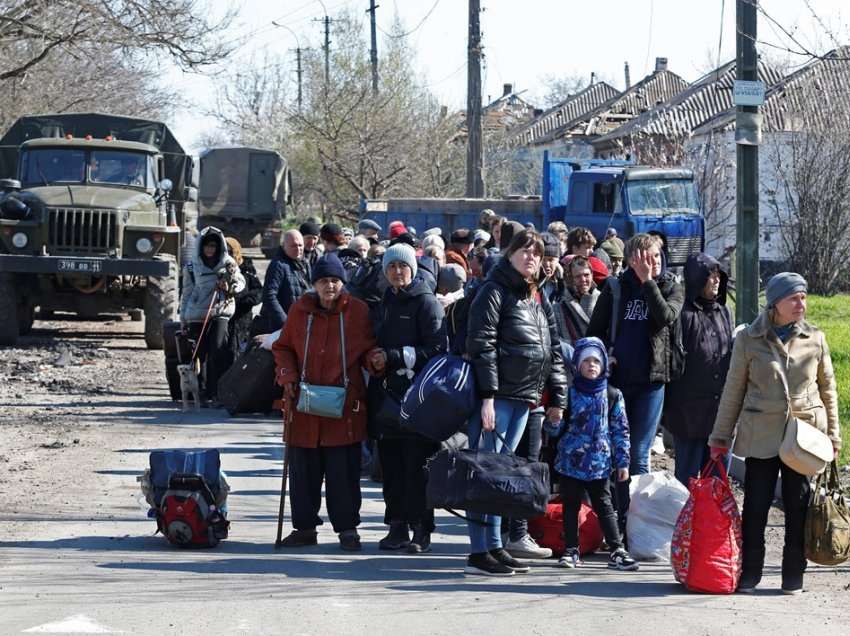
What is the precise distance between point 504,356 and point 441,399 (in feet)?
1.37

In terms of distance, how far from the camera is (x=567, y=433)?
8539mm

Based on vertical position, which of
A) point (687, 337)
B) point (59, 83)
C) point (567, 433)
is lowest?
point (567, 433)

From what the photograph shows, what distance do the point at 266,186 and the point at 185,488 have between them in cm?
3568

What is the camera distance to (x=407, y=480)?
8.84 metres

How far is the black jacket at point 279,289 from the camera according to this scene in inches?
519

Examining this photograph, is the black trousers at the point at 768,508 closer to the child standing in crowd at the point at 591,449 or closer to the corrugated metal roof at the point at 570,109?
the child standing in crowd at the point at 591,449

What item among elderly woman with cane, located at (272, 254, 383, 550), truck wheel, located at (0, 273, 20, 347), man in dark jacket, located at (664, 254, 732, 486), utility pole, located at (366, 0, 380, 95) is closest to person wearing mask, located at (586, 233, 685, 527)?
man in dark jacket, located at (664, 254, 732, 486)

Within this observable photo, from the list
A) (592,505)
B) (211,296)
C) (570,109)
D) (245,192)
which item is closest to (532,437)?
(592,505)

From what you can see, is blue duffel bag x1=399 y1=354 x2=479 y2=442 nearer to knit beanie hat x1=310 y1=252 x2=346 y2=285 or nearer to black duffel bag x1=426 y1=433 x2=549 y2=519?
black duffel bag x1=426 y1=433 x2=549 y2=519

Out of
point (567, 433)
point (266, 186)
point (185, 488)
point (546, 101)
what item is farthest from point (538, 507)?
point (546, 101)

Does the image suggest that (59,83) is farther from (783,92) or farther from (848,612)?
(848,612)

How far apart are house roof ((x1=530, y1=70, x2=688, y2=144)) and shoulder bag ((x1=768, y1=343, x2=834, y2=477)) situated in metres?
61.1

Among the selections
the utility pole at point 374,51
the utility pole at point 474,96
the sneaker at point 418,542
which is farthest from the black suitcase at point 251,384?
the utility pole at point 374,51

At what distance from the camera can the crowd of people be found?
7770 mm
